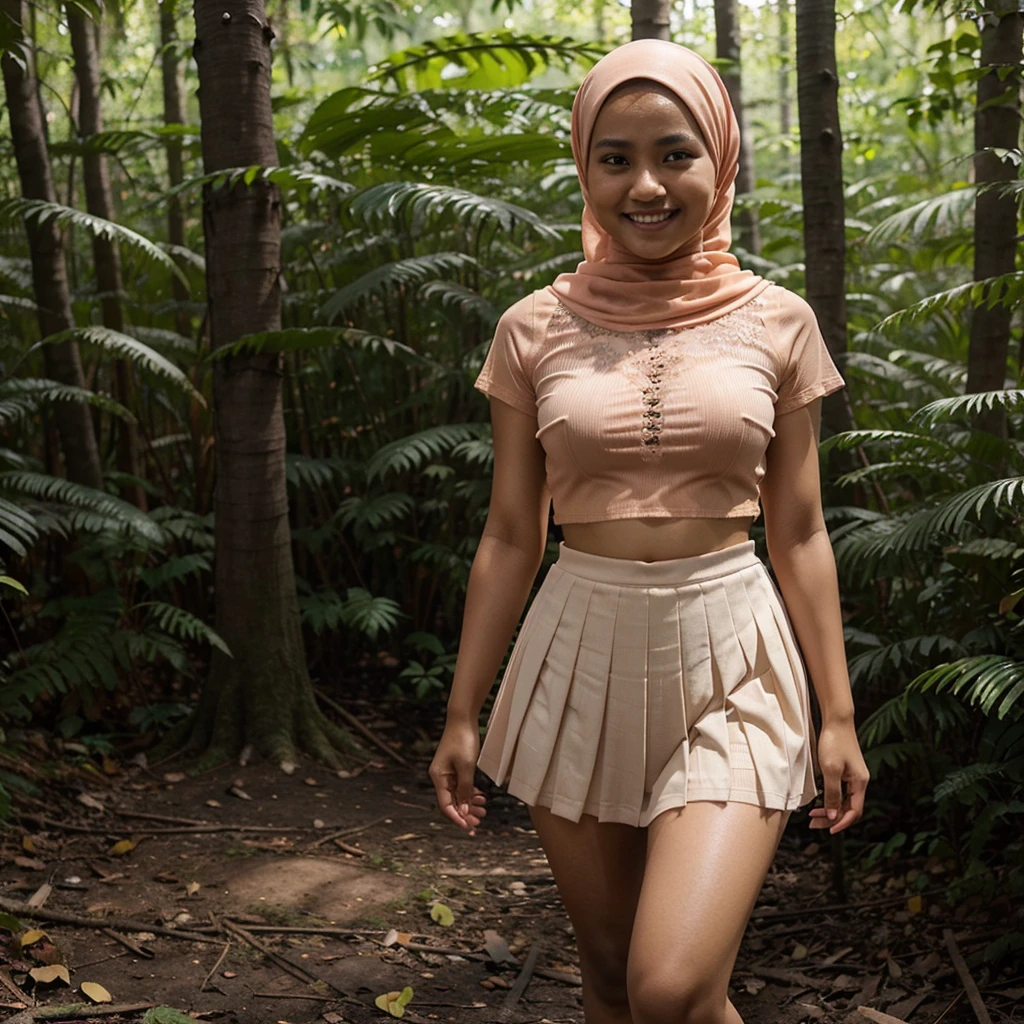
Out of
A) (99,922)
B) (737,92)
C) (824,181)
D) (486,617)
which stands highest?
(737,92)

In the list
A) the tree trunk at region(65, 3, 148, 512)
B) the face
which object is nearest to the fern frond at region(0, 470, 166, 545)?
the tree trunk at region(65, 3, 148, 512)

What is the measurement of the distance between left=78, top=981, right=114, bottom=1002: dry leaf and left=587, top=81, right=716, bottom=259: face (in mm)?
2376

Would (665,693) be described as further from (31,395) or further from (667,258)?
(31,395)

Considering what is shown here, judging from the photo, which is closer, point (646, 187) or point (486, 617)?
point (646, 187)

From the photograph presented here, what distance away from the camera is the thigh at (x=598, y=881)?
2.25 metres

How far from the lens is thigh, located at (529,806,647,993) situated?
225 cm

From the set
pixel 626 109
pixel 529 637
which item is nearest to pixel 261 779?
pixel 529 637

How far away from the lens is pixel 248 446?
5.09 metres

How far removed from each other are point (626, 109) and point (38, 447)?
5.13 m

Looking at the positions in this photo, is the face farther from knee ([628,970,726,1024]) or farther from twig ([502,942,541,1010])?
twig ([502,942,541,1010])

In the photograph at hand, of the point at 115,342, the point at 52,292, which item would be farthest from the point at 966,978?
the point at 52,292

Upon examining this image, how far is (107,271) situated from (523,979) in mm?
4261

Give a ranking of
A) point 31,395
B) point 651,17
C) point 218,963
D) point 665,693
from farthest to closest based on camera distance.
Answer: point 31,395, point 651,17, point 218,963, point 665,693

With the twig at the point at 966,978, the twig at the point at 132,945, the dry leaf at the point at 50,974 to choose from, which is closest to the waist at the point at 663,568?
the twig at the point at 966,978
